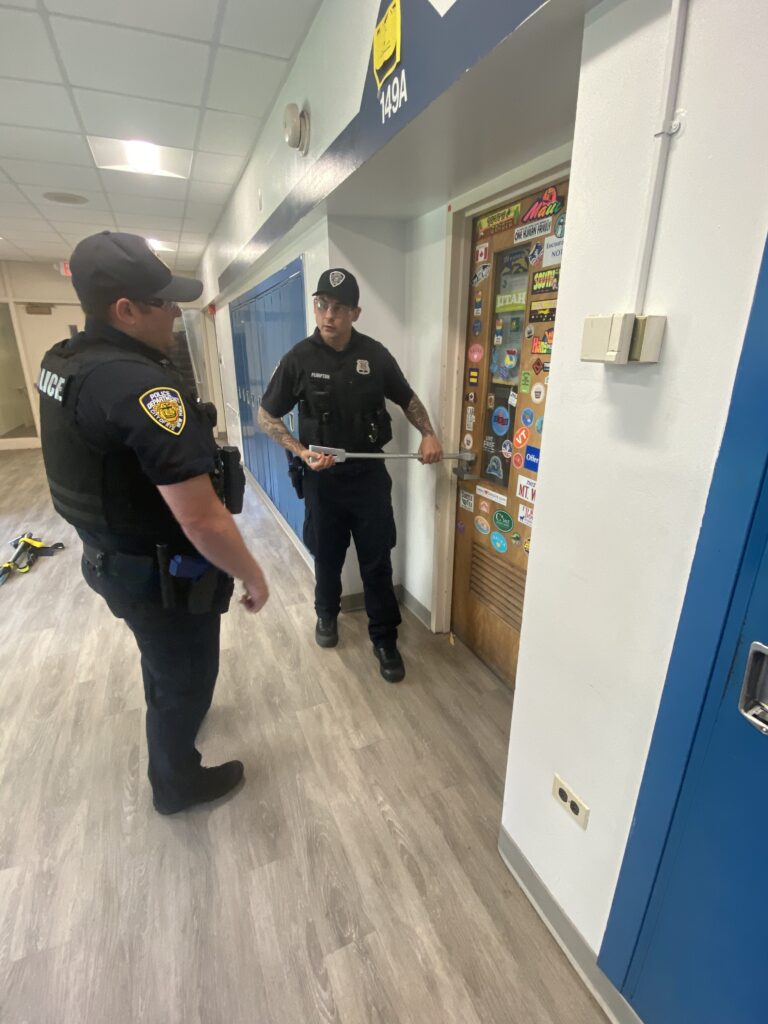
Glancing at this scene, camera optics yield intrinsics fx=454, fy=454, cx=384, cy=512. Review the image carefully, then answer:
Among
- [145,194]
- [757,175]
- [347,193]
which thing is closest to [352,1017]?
[757,175]

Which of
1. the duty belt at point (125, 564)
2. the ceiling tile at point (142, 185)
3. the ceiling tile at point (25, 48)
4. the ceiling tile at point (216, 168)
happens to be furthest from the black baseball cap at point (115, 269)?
the ceiling tile at point (142, 185)

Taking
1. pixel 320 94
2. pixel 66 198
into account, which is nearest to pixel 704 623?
pixel 320 94

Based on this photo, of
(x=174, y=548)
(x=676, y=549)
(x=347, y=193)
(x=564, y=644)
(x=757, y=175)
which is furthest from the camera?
(x=347, y=193)

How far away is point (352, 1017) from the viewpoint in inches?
40.9

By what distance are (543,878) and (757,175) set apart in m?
1.55

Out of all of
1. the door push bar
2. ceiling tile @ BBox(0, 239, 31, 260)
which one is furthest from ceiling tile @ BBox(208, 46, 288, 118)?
ceiling tile @ BBox(0, 239, 31, 260)

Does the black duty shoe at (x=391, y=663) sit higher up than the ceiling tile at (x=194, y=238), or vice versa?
the ceiling tile at (x=194, y=238)

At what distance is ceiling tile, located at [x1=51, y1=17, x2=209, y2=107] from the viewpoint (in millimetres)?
1959

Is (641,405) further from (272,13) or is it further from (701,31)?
(272,13)

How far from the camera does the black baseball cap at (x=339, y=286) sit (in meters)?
1.80

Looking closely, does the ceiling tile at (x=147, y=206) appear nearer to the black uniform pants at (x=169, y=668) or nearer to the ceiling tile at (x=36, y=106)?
the ceiling tile at (x=36, y=106)

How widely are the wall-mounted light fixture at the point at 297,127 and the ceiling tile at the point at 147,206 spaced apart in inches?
106

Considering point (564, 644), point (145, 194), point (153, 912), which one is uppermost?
point (145, 194)

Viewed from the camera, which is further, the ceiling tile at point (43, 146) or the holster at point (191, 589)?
the ceiling tile at point (43, 146)
